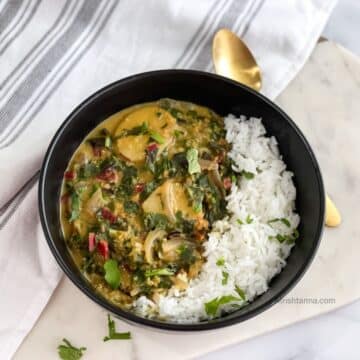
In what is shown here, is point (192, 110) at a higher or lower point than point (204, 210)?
higher

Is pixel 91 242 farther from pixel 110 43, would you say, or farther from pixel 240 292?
pixel 110 43

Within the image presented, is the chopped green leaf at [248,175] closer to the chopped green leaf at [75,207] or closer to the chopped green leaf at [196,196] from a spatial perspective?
the chopped green leaf at [196,196]

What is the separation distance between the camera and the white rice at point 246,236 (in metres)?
2.58

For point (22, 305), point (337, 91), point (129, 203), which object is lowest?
point (22, 305)

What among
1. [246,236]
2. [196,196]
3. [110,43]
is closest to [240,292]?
[246,236]

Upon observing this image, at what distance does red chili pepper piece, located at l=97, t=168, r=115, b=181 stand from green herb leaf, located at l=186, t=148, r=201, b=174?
329mm

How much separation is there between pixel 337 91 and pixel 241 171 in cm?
74

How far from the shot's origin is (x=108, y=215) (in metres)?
2.66

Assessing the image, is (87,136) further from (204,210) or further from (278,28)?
(278,28)

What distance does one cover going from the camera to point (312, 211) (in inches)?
105

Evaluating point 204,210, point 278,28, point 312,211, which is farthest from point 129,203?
point 278,28

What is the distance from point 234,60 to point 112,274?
47.7 inches

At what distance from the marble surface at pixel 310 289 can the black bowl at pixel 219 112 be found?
21cm

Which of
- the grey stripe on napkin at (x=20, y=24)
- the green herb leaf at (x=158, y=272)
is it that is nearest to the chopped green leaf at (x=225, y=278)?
the green herb leaf at (x=158, y=272)
